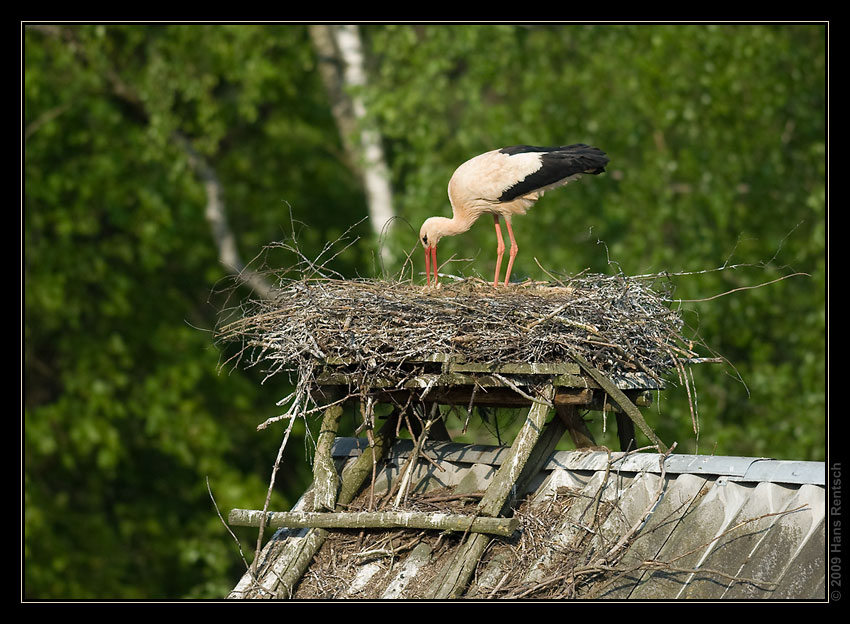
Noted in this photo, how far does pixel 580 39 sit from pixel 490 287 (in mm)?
6710

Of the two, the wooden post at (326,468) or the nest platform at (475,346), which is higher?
the nest platform at (475,346)

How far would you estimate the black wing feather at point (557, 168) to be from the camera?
6.49 metres

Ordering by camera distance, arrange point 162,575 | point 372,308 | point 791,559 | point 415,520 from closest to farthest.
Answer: point 791,559
point 415,520
point 372,308
point 162,575

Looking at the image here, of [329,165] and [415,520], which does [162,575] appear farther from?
[415,520]

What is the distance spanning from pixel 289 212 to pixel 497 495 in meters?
4.64

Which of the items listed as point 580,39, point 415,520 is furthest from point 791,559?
point 580,39

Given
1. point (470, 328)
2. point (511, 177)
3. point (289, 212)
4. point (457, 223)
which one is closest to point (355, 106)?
point (289, 212)

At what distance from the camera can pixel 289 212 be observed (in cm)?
888

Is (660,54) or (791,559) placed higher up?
(660,54)

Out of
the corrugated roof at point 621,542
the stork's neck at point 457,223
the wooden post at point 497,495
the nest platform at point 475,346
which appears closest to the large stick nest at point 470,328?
the nest platform at point 475,346

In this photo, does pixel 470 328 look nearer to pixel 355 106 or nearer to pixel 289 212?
pixel 289 212

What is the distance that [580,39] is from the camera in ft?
39.1

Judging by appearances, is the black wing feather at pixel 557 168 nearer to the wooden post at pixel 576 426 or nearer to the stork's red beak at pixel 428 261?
the stork's red beak at pixel 428 261

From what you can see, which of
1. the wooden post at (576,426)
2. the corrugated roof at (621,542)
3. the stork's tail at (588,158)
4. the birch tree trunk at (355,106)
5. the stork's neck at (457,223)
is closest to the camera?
the corrugated roof at (621,542)
